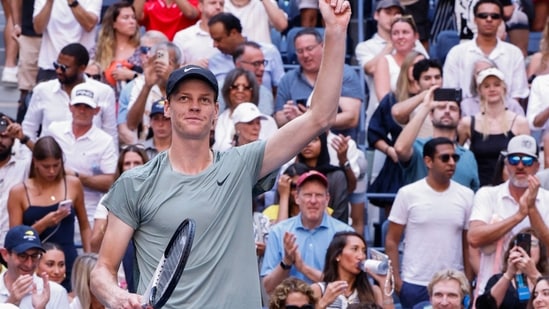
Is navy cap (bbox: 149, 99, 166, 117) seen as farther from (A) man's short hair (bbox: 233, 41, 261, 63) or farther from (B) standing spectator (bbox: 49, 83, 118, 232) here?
(A) man's short hair (bbox: 233, 41, 261, 63)

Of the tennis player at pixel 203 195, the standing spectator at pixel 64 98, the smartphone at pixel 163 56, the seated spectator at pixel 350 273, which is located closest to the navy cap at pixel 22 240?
the seated spectator at pixel 350 273

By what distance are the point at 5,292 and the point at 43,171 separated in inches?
54.0

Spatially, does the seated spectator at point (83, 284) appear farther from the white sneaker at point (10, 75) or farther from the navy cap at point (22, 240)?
the white sneaker at point (10, 75)

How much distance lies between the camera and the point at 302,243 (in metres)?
9.88

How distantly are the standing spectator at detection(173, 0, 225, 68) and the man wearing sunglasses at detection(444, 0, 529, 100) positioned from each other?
2217mm

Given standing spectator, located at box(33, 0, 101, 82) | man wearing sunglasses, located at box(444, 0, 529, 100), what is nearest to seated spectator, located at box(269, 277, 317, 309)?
man wearing sunglasses, located at box(444, 0, 529, 100)

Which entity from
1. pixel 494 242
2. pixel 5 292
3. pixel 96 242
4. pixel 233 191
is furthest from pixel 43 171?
pixel 233 191

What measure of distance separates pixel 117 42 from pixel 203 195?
8420 mm

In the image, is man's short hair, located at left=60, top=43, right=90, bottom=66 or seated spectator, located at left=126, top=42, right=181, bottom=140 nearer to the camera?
seated spectator, located at left=126, top=42, right=181, bottom=140

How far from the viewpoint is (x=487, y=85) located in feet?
37.8

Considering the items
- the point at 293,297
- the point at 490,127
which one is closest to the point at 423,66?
the point at 490,127

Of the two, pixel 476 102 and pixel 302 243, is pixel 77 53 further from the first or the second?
pixel 476 102

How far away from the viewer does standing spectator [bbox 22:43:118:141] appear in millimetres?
11914

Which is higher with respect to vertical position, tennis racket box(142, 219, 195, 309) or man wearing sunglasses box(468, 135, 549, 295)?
tennis racket box(142, 219, 195, 309)
